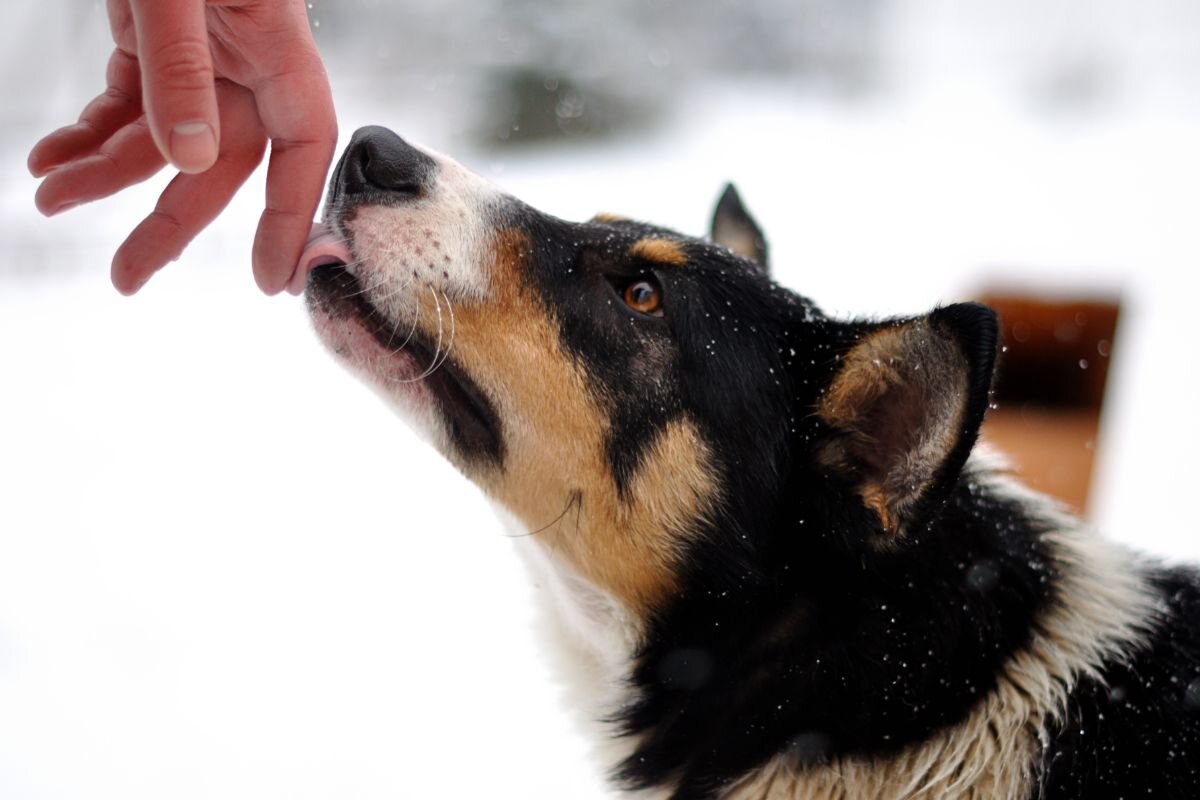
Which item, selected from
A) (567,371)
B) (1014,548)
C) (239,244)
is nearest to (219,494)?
(239,244)

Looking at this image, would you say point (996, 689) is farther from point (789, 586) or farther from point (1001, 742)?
point (789, 586)

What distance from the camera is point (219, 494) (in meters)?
4.50

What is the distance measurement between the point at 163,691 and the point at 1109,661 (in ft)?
9.50

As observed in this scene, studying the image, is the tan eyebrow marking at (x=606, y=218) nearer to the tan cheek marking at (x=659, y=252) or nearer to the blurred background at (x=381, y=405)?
the tan cheek marking at (x=659, y=252)

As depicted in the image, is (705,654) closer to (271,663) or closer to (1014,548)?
(1014,548)

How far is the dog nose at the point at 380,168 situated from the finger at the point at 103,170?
0.42 meters

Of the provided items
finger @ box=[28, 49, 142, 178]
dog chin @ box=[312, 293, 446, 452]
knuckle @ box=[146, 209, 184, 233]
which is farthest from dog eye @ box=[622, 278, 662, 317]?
finger @ box=[28, 49, 142, 178]

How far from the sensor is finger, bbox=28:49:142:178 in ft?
6.95

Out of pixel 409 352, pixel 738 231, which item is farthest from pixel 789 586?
pixel 738 231

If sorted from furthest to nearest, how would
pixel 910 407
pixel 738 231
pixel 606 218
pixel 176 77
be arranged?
1. pixel 738 231
2. pixel 606 218
3. pixel 910 407
4. pixel 176 77

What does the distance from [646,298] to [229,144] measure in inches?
37.7

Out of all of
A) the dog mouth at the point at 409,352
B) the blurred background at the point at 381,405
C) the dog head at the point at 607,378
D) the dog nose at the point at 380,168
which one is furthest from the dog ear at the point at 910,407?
the blurred background at the point at 381,405

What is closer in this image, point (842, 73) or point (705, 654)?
point (705, 654)

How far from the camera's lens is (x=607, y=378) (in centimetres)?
214
